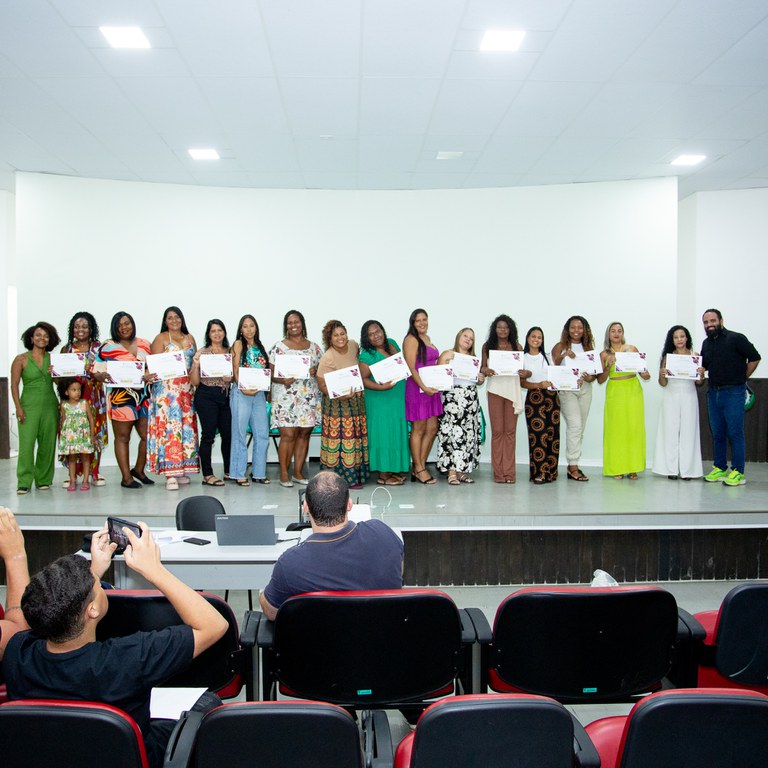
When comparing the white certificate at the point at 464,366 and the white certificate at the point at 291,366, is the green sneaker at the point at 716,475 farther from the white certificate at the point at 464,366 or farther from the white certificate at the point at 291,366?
the white certificate at the point at 291,366

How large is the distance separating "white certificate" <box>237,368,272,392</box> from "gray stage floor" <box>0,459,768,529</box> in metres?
0.96

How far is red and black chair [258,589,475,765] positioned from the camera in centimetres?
209

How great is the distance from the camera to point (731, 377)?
6.20 meters

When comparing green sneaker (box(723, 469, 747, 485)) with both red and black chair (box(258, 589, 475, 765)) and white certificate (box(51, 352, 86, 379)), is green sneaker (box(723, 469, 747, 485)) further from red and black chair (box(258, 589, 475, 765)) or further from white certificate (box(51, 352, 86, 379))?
white certificate (box(51, 352, 86, 379))

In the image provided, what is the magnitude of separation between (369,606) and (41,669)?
0.92 metres

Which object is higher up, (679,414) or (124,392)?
(124,392)

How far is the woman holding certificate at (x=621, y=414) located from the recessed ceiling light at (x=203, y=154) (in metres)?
4.36

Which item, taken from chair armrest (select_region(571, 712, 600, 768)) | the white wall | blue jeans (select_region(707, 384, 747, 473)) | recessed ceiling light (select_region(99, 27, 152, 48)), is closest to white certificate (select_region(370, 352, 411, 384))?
the white wall

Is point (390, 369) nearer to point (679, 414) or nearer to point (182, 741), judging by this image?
point (679, 414)

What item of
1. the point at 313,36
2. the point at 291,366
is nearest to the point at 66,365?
the point at 291,366

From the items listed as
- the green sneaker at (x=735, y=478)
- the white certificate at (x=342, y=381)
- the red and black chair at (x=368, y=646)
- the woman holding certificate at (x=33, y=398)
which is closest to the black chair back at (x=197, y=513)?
the red and black chair at (x=368, y=646)

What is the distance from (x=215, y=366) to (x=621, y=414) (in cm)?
399

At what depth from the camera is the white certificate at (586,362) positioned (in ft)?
20.4

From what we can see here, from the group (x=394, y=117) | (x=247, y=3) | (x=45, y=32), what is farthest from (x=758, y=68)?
(x=45, y=32)
